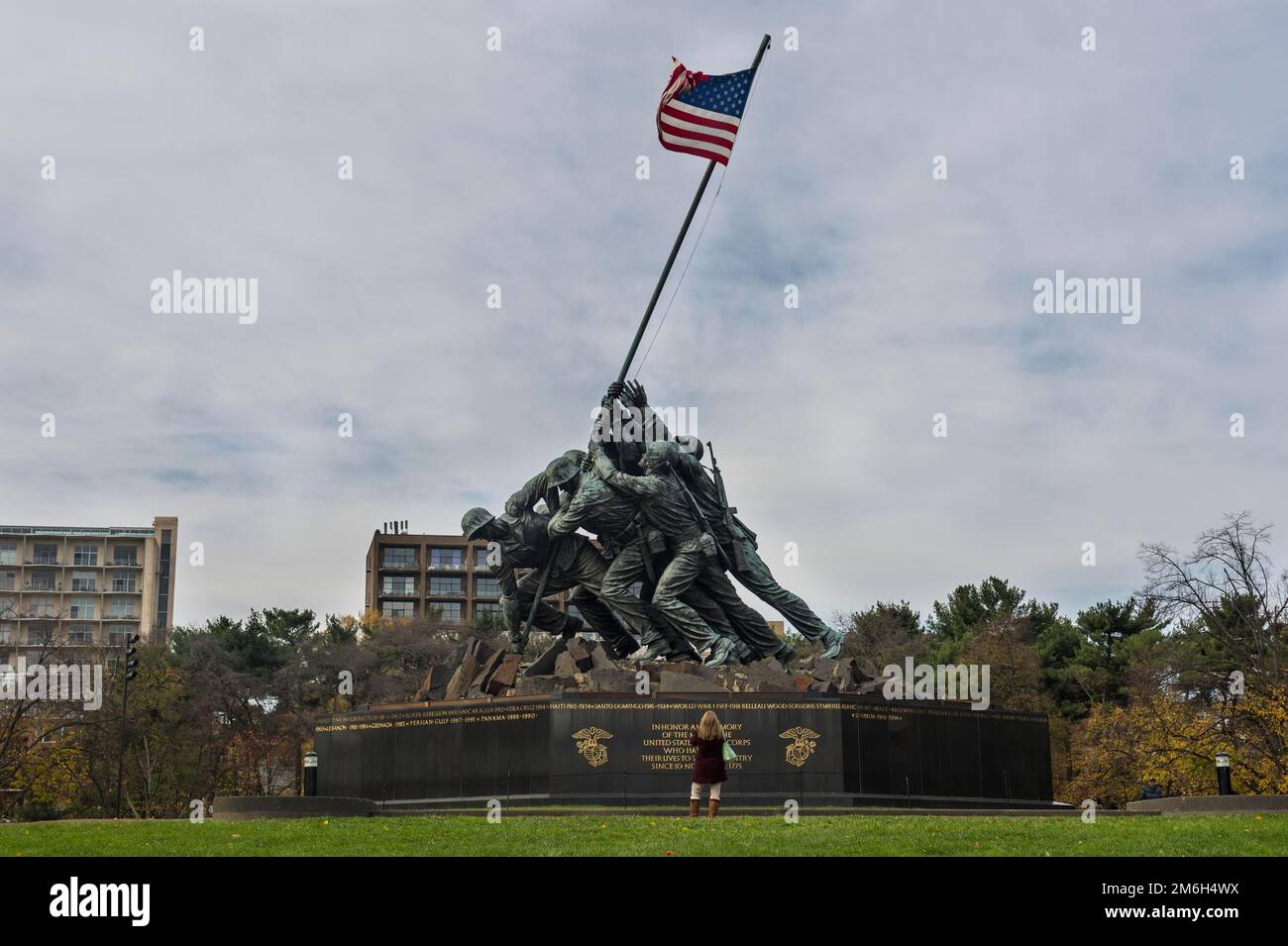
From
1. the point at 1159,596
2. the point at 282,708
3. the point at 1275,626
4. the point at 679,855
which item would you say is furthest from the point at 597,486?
the point at 282,708

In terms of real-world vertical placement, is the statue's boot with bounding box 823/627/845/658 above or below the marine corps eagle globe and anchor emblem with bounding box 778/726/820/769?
above

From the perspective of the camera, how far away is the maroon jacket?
19130mm

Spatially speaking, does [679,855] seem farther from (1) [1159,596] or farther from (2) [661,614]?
(1) [1159,596]

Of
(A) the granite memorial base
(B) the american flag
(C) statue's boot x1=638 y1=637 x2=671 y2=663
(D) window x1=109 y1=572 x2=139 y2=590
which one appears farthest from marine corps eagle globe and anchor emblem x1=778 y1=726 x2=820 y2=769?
(D) window x1=109 y1=572 x2=139 y2=590

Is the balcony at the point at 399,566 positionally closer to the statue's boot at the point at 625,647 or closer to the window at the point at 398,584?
the window at the point at 398,584

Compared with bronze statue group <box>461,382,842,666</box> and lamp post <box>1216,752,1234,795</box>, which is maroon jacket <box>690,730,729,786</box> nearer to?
bronze statue group <box>461,382,842,666</box>

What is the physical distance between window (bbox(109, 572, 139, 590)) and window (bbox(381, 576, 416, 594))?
762 inches

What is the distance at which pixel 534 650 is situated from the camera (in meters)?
47.8

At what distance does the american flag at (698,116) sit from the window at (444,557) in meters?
83.5

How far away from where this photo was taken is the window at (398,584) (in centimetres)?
10912

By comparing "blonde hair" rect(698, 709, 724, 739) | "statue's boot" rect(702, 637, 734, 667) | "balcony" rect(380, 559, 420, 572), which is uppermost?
"balcony" rect(380, 559, 420, 572)

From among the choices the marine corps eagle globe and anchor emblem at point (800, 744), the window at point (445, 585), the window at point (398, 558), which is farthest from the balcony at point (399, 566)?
the marine corps eagle globe and anchor emblem at point (800, 744)
